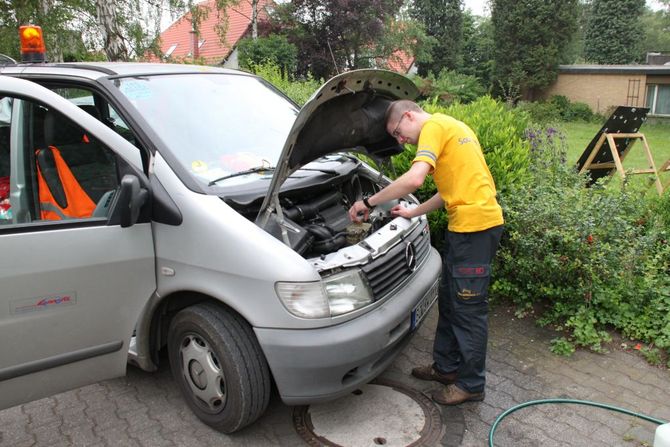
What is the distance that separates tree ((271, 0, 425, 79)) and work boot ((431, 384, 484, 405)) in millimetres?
22133

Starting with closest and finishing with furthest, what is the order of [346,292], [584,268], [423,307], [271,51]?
[346,292] → [423,307] → [584,268] → [271,51]

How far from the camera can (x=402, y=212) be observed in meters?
3.45

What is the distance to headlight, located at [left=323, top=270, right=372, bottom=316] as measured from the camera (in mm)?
2746

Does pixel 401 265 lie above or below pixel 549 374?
above

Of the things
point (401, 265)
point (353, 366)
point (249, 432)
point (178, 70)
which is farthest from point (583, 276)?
point (178, 70)

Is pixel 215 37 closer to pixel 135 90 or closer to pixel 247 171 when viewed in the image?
Result: pixel 135 90

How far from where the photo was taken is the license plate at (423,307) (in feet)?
10.5

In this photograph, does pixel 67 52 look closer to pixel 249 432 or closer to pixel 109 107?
pixel 109 107

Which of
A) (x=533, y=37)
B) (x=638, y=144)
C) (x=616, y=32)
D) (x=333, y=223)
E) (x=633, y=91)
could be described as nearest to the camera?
(x=333, y=223)

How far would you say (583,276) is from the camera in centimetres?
423

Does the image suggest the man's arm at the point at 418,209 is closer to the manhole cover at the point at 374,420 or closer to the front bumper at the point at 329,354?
the front bumper at the point at 329,354

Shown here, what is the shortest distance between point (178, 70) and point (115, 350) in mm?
1904

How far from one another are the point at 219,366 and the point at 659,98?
92.8ft

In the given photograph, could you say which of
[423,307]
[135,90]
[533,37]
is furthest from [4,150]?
[533,37]
